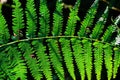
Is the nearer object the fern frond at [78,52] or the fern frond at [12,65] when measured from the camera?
the fern frond at [12,65]

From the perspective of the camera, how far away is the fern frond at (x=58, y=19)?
1.46 m

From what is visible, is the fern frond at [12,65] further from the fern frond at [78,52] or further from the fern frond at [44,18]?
the fern frond at [78,52]

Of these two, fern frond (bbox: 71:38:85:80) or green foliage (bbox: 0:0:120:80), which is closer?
green foliage (bbox: 0:0:120:80)

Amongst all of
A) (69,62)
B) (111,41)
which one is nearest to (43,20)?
(69,62)

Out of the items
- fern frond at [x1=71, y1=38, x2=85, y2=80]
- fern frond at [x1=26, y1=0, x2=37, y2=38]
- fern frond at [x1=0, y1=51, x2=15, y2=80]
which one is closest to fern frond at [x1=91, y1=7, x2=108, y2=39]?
fern frond at [x1=71, y1=38, x2=85, y2=80]

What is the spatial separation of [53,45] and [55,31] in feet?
0.25

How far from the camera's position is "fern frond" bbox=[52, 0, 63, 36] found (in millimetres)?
1463

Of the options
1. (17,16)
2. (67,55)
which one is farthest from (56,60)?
(17,16)

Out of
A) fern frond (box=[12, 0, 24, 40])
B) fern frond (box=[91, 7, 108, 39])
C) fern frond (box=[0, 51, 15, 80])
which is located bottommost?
fern frond (box=[0, 51, 15, 80])

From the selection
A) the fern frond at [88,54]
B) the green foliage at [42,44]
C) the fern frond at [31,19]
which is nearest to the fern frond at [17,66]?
the green foliage at [42,44]

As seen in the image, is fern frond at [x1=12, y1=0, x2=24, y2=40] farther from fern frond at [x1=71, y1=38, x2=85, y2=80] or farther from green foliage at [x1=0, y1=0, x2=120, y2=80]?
fern frond at [x1=71, y1=38, x2=85, y2=80]

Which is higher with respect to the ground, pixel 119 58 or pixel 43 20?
pixel 43 20

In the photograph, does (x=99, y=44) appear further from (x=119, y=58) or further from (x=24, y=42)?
(x=24, y=42)

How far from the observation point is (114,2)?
1.87 meters
